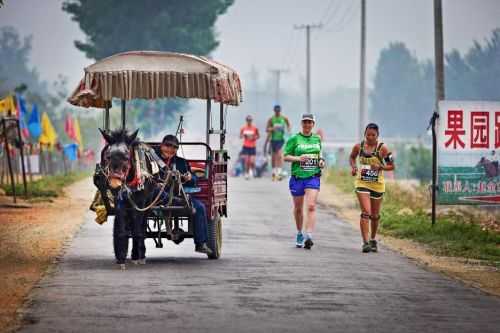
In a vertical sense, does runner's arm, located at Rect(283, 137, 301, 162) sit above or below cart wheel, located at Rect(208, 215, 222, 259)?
above

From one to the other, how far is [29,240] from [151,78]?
14.1 ft

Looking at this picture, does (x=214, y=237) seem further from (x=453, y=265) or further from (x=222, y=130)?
(x=453, y=265)

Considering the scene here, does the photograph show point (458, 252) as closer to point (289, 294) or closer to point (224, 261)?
point (224, 261)

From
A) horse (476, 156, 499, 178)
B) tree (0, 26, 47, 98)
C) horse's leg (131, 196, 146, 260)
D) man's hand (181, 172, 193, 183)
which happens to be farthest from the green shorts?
tree (0, 26, 47, 98)

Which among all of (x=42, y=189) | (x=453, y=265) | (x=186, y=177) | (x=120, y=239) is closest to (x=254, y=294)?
(x=120, y=239)

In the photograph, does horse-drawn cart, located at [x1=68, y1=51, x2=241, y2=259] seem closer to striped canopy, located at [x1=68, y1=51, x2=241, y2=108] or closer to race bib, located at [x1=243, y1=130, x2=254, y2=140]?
striped canopy, located at [x1=68, y1=51, x2=241, y2=108]

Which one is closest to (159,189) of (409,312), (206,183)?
(206,183)

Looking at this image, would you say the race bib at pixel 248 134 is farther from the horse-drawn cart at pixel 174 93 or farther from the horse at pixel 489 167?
the horse-drawn cart at pixel 174 93

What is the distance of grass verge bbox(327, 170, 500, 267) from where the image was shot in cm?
2019

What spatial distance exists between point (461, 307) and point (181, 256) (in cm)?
548

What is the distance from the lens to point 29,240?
1970 centimetres

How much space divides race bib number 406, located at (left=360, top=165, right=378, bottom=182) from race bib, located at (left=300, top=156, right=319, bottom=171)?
26.1 inches

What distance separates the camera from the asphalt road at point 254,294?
11.2 m

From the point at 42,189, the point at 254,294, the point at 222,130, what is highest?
the point at 222,130
